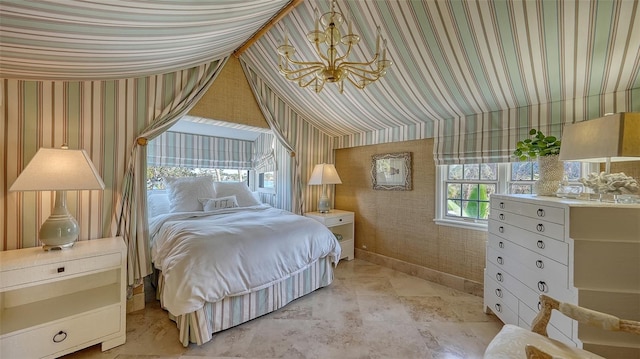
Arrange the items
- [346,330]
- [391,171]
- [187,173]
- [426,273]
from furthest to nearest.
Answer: [187,173] → [391,171] → [426,273] → [346,330]

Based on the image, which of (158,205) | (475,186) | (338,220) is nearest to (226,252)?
(158,205)

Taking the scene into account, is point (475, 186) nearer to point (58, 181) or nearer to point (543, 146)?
point (543, 146)

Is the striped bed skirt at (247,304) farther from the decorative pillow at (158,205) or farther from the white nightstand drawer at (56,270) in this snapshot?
the decorative pillow at (158,205)

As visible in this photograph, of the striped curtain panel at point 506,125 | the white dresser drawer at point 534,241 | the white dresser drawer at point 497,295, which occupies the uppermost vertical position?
the striped curtain panel at point 506,125

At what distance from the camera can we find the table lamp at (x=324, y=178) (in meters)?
3.74

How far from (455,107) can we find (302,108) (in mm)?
2009

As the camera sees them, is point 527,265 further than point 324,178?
No

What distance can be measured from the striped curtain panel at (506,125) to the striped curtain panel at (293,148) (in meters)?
1.87

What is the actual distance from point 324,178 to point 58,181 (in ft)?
9.01

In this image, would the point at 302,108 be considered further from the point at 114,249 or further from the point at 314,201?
the point at 114,249

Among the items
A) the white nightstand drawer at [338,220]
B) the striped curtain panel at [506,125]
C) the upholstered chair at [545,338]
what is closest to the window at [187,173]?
the white nightstand drawer at [338,220]

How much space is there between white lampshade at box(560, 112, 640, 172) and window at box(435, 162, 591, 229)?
40.1 inches

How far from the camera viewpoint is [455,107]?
274 cm

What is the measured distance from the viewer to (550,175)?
78.0 inches
